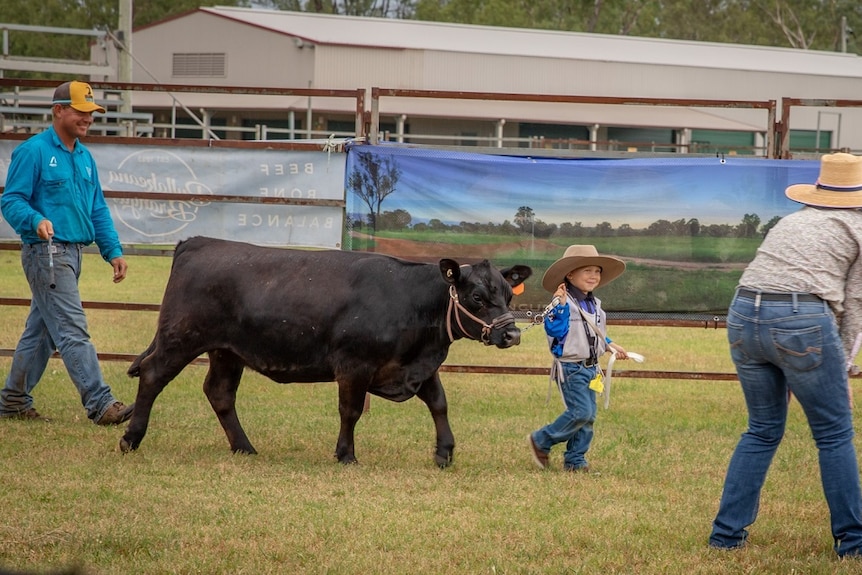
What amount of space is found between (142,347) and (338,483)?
5899 mm

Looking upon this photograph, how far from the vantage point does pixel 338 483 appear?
6.62m

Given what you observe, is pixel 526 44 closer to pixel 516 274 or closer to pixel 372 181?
pixel 372 181

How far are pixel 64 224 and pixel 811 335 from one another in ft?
16.0

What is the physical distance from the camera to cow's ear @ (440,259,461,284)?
6.90m

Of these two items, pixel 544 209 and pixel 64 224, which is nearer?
pixel 64 224

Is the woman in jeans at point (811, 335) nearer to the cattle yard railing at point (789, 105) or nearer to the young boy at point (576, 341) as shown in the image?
the young boy at point (576, 341)

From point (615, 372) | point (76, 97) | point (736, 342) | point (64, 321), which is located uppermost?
point (76, 97)

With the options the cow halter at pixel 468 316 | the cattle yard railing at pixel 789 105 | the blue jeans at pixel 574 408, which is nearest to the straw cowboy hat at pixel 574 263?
the cow halter at pixel 468 316

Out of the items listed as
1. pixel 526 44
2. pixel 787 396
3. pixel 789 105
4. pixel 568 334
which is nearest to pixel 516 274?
pixel 568 334

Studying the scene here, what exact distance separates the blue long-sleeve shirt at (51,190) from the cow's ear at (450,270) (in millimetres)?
2383

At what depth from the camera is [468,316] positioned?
273 inches

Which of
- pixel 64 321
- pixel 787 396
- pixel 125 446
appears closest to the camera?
pixel 787 396

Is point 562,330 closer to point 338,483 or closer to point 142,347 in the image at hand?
point 338,483

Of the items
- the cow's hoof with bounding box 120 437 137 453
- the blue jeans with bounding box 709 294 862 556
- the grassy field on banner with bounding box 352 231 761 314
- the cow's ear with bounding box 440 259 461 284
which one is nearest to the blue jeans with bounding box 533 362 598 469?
the cow's ear with bounding box 440 259 461 284
